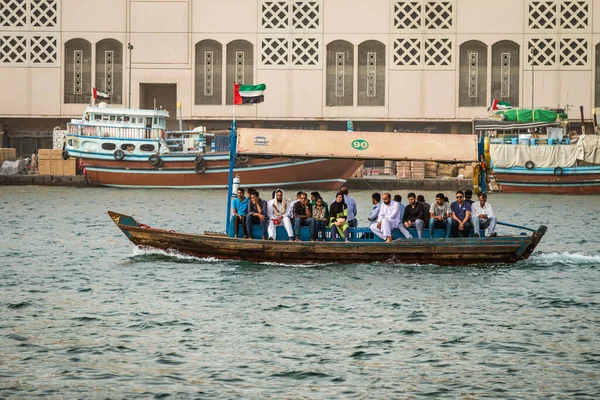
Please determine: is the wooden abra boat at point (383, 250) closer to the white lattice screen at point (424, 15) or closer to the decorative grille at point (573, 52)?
the white lattice screen at point (424, 15)

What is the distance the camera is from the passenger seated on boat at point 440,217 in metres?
26.2

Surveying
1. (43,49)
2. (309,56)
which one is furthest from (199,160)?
(43,49)

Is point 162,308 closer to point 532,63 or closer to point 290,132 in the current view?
point 290,132

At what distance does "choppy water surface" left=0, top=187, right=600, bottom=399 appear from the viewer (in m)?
16.5

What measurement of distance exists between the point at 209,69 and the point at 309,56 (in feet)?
20.0

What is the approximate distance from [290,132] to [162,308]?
6365 millimetres

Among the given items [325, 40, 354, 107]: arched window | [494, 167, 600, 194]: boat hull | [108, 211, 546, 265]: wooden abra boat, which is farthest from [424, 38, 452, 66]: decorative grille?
[108, 211, 546, 265]: wooden abra boat

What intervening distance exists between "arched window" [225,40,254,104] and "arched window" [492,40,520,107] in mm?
14738

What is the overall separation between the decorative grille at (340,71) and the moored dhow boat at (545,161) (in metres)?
12.6

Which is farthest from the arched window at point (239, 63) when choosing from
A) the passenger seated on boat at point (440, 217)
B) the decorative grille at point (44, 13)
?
the passenger seated on boat at point (440, 217)

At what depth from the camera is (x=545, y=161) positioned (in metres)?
63.2

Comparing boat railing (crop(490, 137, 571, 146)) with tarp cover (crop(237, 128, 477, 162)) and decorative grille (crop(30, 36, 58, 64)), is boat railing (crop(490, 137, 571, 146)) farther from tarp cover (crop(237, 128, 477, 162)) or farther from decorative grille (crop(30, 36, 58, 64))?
tarp cover (crop(237, 128, 477, 162))

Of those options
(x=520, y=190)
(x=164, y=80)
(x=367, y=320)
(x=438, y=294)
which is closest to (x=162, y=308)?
(x=367, y=320)

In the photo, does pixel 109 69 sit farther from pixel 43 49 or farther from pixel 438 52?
pixel 438 52
